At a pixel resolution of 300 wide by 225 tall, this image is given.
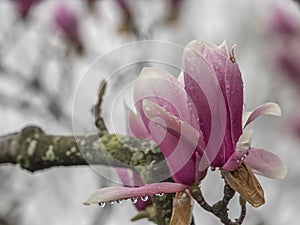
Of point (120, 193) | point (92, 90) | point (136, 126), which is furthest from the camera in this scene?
point (92, 90)

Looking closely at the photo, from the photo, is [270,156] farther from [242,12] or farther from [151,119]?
[242,12]

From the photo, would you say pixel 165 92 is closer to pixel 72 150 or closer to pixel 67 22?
pixel 72 150

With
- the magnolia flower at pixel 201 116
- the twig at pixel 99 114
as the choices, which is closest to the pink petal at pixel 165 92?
the magnolia flower at pixel 201 116

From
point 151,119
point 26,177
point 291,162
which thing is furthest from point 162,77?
point 291,162

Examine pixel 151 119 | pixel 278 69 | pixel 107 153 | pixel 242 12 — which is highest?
pixel 151 119

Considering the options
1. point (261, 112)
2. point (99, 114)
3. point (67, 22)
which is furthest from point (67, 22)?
point (261, 112)

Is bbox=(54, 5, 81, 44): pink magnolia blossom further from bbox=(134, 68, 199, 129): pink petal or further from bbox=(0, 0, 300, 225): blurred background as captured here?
bbox=(134, 68, 199, 129): pink petal
